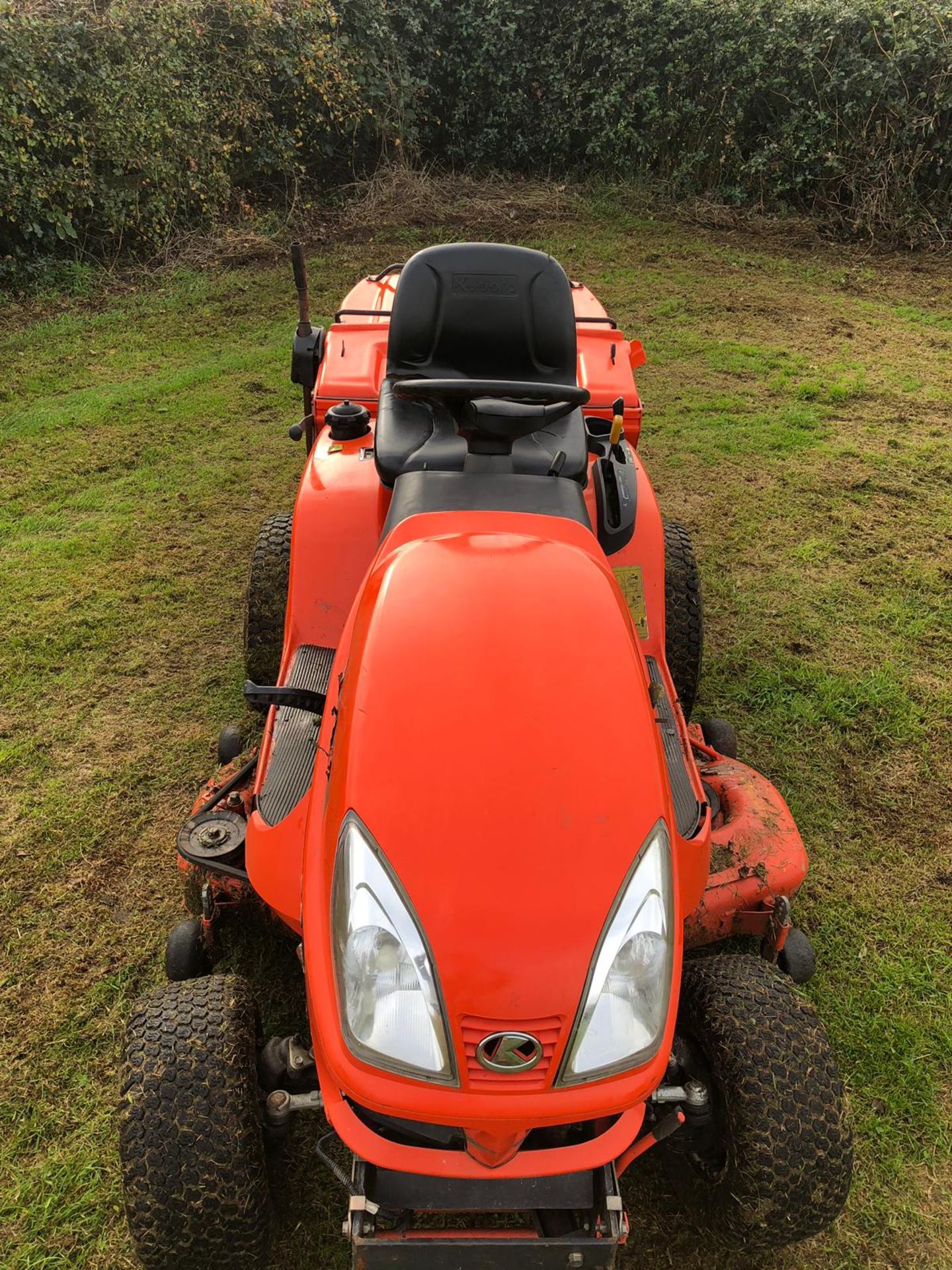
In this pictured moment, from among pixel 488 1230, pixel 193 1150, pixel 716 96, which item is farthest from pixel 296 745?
pixel 716 96

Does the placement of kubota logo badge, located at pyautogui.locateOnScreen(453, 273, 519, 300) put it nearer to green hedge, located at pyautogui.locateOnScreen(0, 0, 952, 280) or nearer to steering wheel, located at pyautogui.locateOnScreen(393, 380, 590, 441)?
steering wheel, located at pyautogui.locateOnScreen(393, 380, 590, 441)

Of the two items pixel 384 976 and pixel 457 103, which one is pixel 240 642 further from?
pixel 457 103

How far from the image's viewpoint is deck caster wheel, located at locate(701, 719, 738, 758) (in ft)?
9.62

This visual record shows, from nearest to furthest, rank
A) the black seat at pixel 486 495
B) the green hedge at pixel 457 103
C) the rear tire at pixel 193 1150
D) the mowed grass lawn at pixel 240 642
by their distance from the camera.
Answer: the rear tire at pixel 193 1150 < the black seat at pixel 486 495 < the mowed grass lawn at pixel 240 642 < the green hedge at pixel 457 103

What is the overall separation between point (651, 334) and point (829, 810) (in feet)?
13.9

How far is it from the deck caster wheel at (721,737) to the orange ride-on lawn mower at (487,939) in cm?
60

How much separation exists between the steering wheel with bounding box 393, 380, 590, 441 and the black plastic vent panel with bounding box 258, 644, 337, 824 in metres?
0.76

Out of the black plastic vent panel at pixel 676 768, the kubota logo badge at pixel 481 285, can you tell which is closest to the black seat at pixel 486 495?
the black plastic vent panel at pixel 676 768

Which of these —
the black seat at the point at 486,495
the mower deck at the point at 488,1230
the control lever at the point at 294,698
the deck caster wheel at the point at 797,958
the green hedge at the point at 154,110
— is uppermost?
the green hedge at the point at 154,110

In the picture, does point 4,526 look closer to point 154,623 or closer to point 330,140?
point 154,623

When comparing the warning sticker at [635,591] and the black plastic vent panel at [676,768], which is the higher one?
the warning sticker at [635,591]

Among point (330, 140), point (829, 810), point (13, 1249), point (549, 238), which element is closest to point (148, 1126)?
point (13, 1249)

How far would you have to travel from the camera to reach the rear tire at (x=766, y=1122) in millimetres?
A: 1625

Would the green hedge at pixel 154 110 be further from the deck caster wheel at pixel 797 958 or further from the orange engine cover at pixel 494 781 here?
the deck caster wheel at pixel 797 958
